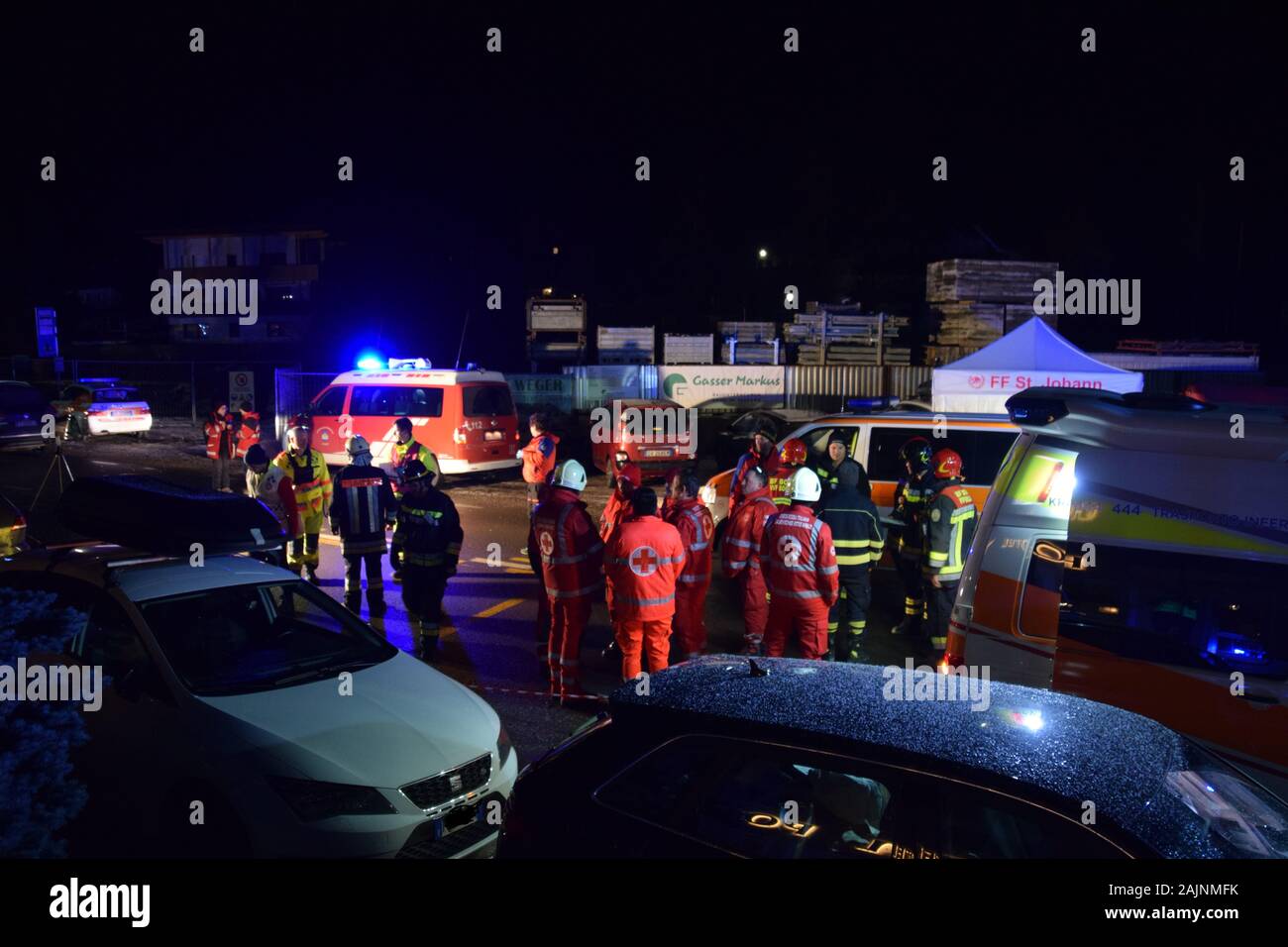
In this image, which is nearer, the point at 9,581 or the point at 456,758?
the point at 456,758

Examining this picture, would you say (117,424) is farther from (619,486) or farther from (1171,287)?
(1171,287)

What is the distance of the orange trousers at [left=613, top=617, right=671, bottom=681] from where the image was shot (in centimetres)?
678

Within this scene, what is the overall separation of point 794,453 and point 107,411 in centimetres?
1960

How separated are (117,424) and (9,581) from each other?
2079 cm

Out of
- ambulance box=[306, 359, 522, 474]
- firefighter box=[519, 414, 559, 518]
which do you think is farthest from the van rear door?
firefighter box=[519, 414, 559, 518]

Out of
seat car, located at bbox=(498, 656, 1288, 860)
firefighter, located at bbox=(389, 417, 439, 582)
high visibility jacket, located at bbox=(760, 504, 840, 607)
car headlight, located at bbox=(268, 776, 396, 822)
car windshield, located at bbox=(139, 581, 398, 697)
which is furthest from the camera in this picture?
firefighter, located at bbox=(389, 417, 439, 582)

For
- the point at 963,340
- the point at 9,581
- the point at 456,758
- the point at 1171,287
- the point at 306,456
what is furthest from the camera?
the point at 1171,287

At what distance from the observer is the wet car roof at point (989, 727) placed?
2730 millimetres

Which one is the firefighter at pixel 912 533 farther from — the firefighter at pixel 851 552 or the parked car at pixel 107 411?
the parked car at pixel 107 411

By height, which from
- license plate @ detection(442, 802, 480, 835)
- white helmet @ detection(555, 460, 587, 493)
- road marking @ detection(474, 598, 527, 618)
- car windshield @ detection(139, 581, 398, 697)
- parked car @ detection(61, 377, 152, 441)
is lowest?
road marking @ detection(474, 598, 527, 618)

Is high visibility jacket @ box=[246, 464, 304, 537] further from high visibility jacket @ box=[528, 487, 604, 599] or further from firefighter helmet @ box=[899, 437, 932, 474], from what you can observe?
firefighter helmet @ box=[899, 437, 932, 474]

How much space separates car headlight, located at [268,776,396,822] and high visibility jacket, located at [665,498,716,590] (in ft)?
10.8
